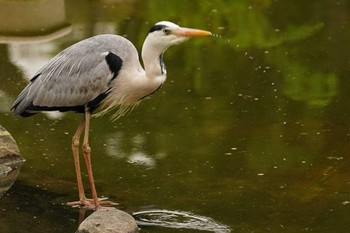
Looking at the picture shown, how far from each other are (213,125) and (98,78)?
188 cm

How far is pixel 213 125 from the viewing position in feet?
30.5

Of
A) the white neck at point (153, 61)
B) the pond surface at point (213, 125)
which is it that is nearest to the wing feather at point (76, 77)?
the white neck at point (153, 61)

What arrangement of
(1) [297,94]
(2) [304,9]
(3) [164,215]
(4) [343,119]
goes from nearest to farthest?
(3) [164,215]
(4) [343,119]
(1) [297,94]
(2) [304,9]

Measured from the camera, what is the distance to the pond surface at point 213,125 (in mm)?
7578

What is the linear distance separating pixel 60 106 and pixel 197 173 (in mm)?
1220

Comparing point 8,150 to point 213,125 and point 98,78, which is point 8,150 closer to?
point 98,78

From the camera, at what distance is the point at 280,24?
12.4 metres

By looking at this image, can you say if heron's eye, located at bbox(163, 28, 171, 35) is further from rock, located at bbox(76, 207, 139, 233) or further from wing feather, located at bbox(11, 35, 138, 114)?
rock, located at bbox(76, 207, 139, 233)

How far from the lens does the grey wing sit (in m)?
7.69

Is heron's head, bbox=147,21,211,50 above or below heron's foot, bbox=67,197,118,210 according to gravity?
above

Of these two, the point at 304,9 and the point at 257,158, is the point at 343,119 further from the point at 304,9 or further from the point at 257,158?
the point at 304,9

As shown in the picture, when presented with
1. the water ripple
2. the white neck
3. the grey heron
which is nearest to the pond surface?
the water ripple

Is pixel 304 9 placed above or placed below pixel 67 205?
above

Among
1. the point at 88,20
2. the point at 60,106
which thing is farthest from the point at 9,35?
the point at 60,106
